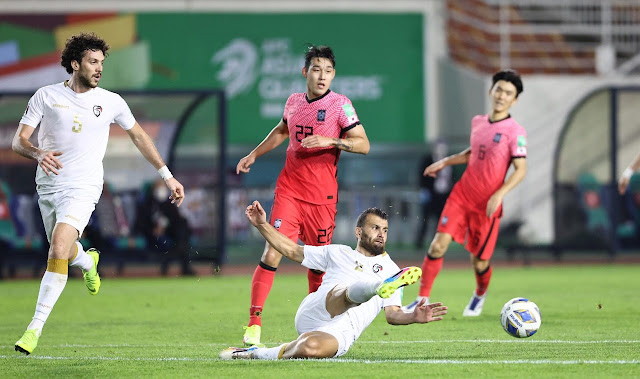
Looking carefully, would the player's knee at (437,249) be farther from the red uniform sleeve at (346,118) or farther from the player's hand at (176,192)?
the player's hand at (176,192)

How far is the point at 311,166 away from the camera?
949 cm

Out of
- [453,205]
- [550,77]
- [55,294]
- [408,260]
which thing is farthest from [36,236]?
[550,77]

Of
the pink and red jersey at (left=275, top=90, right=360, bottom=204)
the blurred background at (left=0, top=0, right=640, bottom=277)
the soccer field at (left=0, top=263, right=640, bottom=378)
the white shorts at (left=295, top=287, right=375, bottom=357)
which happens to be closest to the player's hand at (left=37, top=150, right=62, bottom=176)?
the soccer field at (left=0, top=263, right=640, bottom=378)

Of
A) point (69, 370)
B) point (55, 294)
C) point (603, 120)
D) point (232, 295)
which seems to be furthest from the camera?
point (603, 120)

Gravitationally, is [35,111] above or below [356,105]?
above

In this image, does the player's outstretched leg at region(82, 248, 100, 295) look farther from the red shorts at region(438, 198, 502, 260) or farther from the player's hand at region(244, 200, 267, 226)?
the red shorts at region(438, 198, 502, 260)

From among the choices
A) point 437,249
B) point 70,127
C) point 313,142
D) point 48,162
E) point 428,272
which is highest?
point 70,127

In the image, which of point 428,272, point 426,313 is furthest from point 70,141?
point 428,272

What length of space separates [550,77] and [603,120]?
4575 mm

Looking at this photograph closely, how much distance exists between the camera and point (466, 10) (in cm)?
2945

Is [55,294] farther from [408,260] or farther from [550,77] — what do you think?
[550,77]

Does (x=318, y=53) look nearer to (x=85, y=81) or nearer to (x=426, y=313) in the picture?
(x=85, y=81)

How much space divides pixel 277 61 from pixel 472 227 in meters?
19.1

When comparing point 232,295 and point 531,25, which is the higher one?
point 531,25
